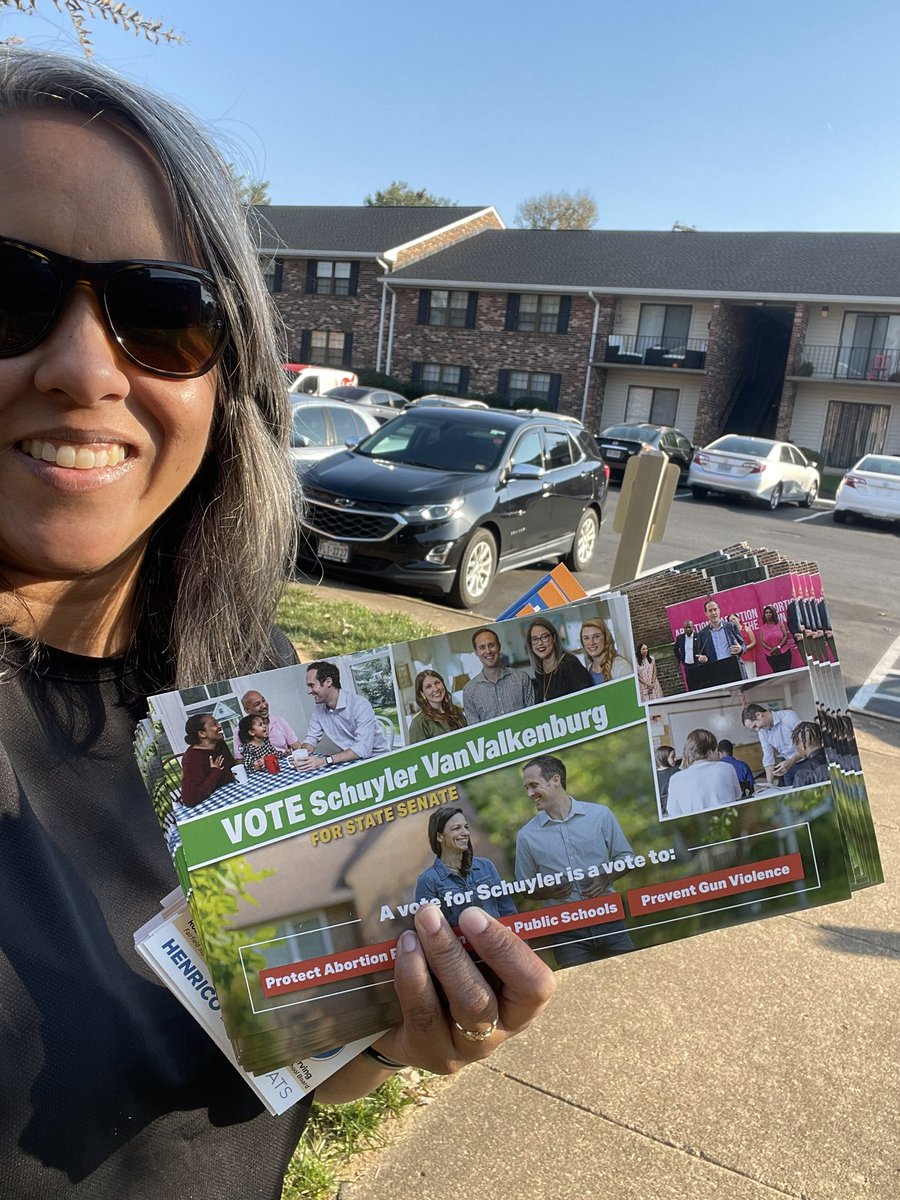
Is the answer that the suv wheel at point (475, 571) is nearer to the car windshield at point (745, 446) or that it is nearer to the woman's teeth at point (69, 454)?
the woman's teeth at point (69, 454)

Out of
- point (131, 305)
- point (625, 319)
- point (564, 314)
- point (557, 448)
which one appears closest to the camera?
point (131, 305)

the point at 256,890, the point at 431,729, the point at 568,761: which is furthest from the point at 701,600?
the point at 256,890

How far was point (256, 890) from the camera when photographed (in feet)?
3.50

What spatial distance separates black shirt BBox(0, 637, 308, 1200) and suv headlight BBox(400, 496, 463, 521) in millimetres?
7590

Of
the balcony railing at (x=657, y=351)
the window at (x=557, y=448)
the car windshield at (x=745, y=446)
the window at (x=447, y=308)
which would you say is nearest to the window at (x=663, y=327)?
the balcony railing at (x=657, y=351)

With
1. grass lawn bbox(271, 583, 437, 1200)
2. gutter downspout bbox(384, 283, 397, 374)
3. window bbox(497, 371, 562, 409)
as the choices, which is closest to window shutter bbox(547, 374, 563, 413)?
window bbox(497, 371, 562, 409)

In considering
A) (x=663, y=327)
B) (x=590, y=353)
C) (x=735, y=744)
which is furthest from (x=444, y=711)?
(x=663, y=327)

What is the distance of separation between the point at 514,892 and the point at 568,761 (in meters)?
0.16

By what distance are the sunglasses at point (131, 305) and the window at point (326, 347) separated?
39.5 metres

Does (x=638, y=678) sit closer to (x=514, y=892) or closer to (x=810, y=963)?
(x=514, y=892)

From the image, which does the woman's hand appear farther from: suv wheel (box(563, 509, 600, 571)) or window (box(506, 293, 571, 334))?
window (box(506, 293, 571, 334))

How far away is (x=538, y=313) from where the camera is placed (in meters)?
36.0

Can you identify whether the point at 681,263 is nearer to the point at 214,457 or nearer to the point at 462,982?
the point at 214,457

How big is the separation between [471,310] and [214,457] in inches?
1448
